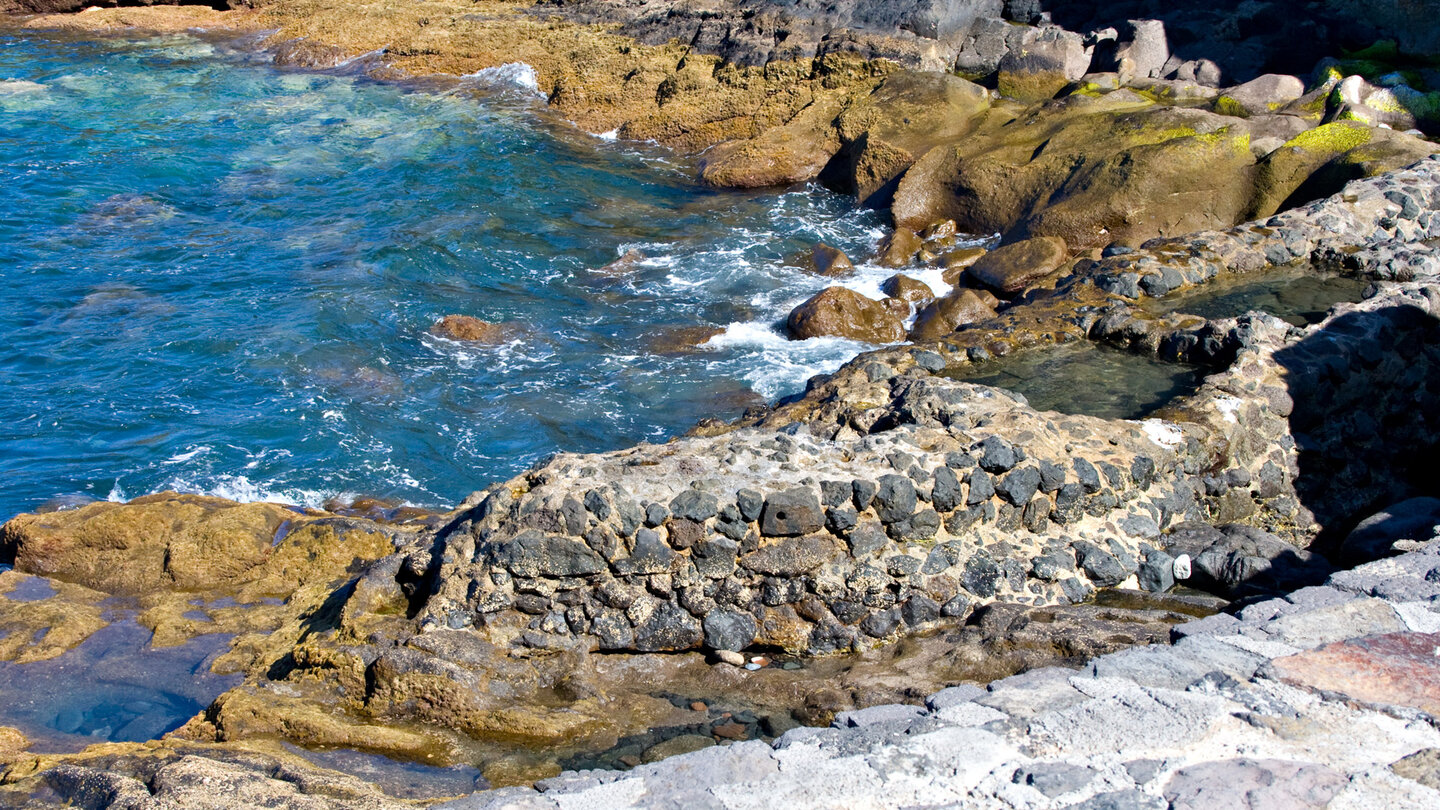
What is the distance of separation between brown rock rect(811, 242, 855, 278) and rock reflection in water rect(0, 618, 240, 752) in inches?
403

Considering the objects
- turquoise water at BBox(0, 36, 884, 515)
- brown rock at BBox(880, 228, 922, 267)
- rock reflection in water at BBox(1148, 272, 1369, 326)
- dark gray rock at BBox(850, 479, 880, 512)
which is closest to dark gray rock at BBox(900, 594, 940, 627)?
dark gray rock at BBox(850, 479, 880, 512)

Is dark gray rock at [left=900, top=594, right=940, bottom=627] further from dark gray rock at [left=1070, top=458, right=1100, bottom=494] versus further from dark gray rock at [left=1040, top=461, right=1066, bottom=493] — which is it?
dark gray rock at [left=1070, top=458, right=1100, bottom=494]

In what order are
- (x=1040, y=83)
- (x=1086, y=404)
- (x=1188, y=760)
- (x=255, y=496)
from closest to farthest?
(x=1188, y=760)
(x=1086, y=404)
(x=255, y=496)
(x=1040, y=83)

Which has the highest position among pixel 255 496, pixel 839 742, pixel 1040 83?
pixel 1040 83

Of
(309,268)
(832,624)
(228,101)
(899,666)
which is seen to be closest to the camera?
(899,666)

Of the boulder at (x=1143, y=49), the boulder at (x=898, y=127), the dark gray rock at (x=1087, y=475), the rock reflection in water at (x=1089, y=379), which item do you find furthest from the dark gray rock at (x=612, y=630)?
the boulder at (x=1143, y=49)

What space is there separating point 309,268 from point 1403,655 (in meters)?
14.5

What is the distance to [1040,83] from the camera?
19.1 meters

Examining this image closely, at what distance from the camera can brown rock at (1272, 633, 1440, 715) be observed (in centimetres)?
475

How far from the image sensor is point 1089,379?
31.6 ft

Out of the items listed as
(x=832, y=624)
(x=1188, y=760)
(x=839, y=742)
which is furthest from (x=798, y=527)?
(x=1188, y=760)

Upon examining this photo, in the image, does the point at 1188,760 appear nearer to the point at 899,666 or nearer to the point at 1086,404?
the point at 899,666

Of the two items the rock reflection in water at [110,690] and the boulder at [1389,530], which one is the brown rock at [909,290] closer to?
the boulder at [1389,530]

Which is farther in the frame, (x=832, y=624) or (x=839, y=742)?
(x=832, y=624)
